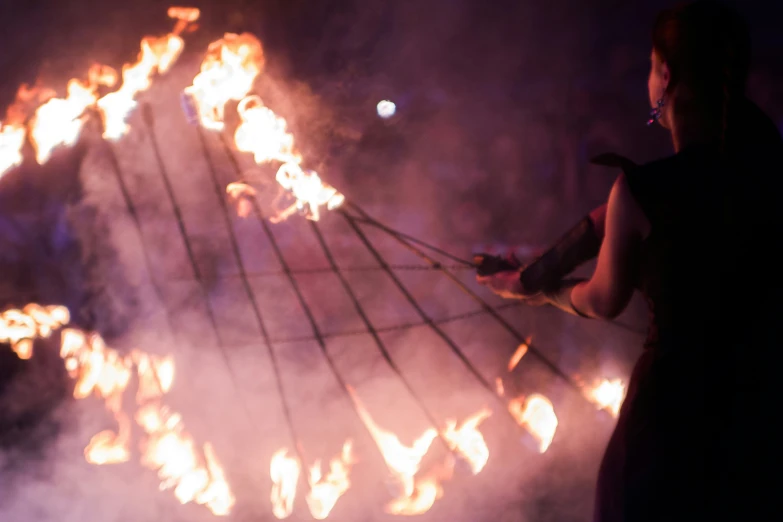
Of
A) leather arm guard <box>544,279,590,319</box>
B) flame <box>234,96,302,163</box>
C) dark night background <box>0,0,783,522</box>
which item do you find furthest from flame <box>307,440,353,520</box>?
leather arm guard <box>544,279,590,319</box>

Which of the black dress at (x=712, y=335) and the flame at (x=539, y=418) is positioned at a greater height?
the black dress at (x=712, y=335)

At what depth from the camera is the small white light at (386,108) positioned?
129 inches

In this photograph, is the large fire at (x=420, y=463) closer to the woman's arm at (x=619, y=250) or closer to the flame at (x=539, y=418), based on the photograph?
the flame at (x=539, y=418)

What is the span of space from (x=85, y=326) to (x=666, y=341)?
123 inches

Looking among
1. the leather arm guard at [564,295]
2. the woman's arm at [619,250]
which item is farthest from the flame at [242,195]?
the woman's arm at [619,250]

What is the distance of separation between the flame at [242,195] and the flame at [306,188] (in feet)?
0.69

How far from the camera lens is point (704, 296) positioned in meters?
1.19

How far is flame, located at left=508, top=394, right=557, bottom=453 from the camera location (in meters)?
3.20

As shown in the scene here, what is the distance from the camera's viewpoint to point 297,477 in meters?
3.13

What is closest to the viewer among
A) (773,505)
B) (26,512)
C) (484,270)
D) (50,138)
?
(773,505)

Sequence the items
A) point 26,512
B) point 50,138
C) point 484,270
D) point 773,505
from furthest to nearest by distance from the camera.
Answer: point 26,512 → point 50,138 → point 484,270 → point 773,505

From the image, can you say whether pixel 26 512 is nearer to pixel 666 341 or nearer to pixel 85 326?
pixel 85 326

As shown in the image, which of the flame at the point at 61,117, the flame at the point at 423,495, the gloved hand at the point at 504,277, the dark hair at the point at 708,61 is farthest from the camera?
the flame at the point at 423,495

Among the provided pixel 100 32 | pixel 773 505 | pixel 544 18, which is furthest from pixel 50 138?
pixel 773 505
